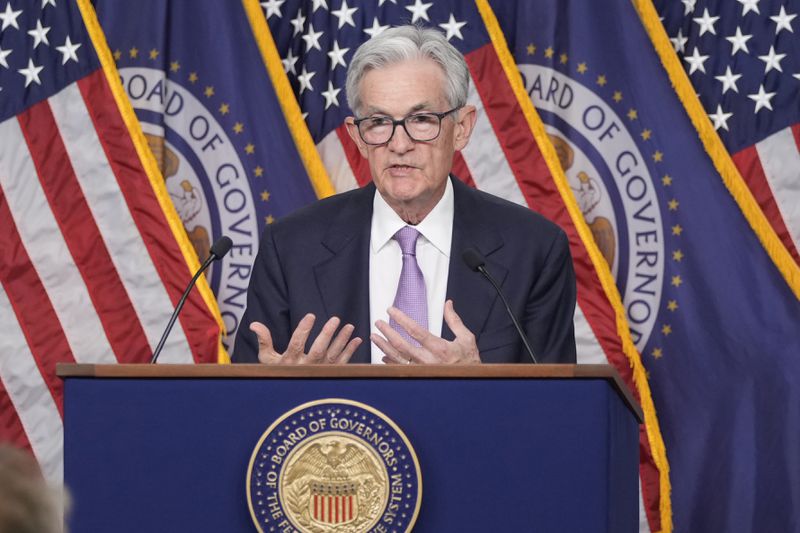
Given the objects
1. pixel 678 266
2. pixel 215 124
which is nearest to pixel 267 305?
Answer: pixel 215 124

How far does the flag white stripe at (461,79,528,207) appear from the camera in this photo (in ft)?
14.7

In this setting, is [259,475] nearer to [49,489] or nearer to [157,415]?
[157,415]

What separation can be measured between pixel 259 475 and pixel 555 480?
47 cm

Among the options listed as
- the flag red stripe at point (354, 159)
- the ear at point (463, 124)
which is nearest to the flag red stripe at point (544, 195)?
the flag red stripe at point (354, 159)

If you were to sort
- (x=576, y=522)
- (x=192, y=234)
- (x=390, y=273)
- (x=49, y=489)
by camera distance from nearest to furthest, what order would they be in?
(x=49, y=489)
(x=576, y=522)
(x=390, y=273)
(x=192, y=234)

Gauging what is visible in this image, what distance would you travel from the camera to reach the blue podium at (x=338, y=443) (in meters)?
1.88

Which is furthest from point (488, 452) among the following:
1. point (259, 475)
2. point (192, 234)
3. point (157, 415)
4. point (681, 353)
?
point (192, 234)

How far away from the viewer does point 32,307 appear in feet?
14.7

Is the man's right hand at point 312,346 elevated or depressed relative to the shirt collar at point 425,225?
depressed

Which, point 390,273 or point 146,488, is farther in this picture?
point 390,273

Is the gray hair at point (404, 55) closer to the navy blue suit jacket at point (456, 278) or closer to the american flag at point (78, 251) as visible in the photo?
the navy blue suit jacket at point (456, 278)

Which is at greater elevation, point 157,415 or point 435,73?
point 435,73

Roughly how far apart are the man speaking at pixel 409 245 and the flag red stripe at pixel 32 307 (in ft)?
6.03

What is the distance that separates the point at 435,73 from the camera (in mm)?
2895
